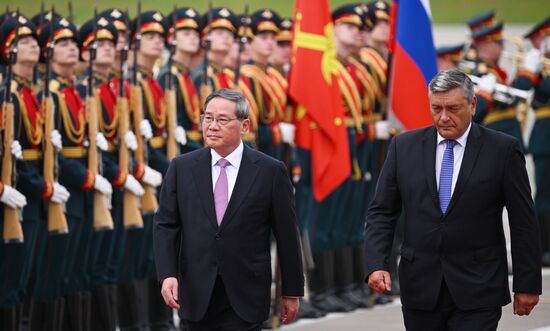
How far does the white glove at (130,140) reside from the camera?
1023cm

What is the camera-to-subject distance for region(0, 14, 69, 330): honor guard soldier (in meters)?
9.13

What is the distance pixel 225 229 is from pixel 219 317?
1.27ft

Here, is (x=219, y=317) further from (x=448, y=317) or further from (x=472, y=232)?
(x=472, y=232)

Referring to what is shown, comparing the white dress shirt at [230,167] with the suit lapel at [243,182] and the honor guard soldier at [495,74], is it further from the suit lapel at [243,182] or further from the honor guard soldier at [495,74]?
the honor guard soldier at [495,74]

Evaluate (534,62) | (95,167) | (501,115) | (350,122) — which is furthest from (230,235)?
(534,62)

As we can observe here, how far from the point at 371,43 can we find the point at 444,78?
6.53 m

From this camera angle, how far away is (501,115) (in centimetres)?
1422

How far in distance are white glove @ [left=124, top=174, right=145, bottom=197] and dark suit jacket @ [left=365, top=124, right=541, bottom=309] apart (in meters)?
3.61

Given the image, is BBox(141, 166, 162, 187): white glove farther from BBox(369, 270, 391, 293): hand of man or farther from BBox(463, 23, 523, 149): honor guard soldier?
BBox(463, 23, 523, 149): honor guard soldier

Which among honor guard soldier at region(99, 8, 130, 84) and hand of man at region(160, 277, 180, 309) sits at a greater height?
honor guard soldier at region(99, 8, 130, 84)

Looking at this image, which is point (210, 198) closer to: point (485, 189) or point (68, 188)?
point (485, 189)

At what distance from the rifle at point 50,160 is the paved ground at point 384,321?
214 cm

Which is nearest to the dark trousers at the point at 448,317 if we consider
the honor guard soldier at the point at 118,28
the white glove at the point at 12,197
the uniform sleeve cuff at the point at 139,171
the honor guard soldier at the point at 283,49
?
the white glove at the point at 12,197

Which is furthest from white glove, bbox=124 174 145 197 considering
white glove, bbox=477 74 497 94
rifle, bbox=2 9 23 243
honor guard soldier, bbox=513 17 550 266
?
honor guard soldier, bbox=513 17 550 266
